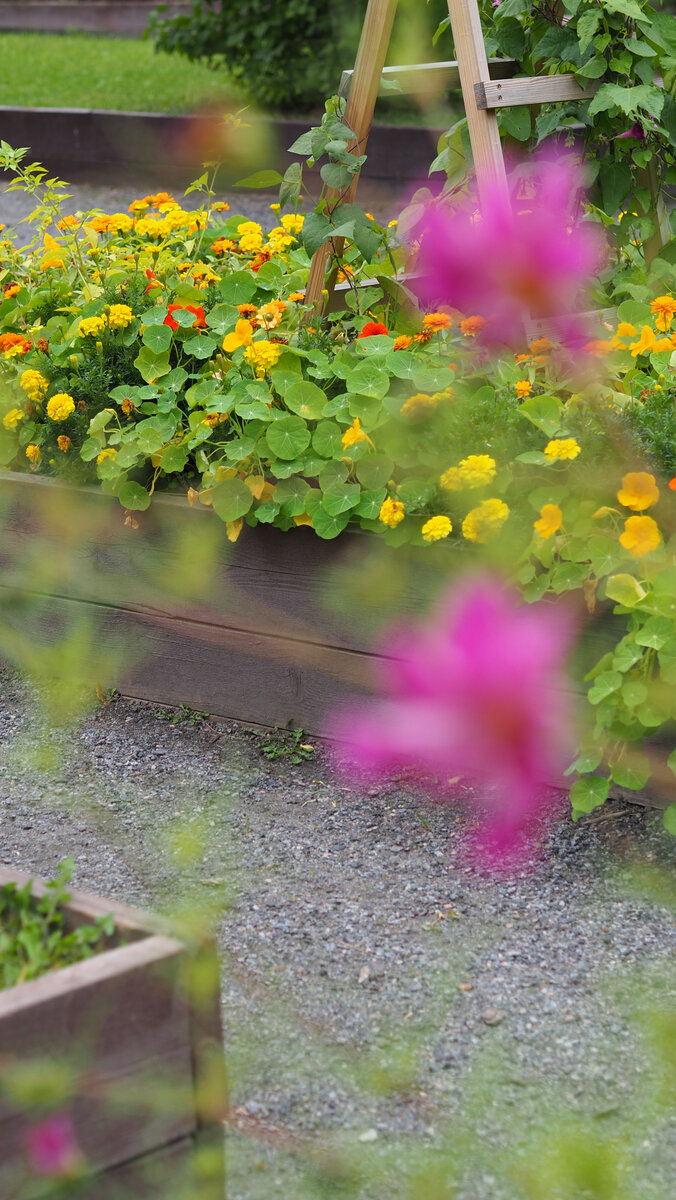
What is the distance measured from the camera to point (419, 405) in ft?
7.48

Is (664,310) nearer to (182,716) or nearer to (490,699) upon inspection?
(490,699)

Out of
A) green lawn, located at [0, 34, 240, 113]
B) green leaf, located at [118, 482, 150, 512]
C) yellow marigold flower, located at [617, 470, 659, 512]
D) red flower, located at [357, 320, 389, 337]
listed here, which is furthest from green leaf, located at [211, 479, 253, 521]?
green lawn, located at [0, 34, 240, 113]

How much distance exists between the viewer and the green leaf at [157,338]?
257 cm

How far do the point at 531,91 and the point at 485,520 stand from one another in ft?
3.02

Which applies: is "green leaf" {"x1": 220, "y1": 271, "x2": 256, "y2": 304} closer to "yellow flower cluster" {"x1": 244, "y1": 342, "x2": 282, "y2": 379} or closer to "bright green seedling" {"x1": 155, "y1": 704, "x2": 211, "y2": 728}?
"yellow flower cluster" {"x1": 244, "y1": 342, "x2": 282, "y2": 379}

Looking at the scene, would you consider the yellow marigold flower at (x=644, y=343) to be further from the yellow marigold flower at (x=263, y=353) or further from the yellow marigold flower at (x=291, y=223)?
the yellow marigold flower at (x=291, y=223)

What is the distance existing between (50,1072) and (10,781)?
1.30m

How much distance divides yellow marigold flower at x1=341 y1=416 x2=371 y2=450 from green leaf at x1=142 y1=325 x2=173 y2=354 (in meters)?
0.51

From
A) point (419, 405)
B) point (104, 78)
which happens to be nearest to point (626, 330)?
point (419, 405)

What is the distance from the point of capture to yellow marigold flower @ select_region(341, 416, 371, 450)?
7.33ft

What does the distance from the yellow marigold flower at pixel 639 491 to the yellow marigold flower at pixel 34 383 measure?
1.26 meters

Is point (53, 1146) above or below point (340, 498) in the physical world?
below

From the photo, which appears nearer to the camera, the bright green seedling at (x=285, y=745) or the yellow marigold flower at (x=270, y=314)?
the bright green seedling at (x=285, y=745)

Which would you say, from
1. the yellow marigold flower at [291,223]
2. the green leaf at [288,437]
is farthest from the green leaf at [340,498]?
the yellow marigold flower at [291,223]
